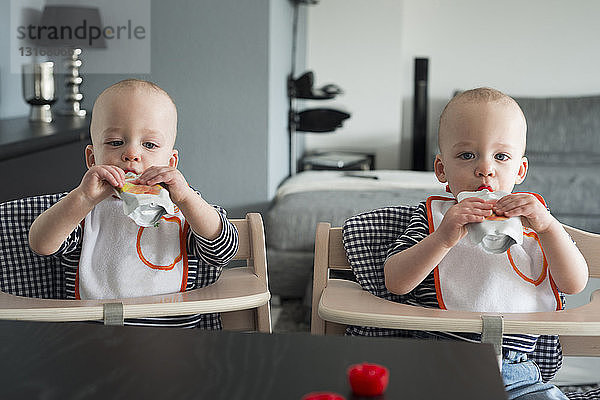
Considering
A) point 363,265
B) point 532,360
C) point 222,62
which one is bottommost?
point 532,360

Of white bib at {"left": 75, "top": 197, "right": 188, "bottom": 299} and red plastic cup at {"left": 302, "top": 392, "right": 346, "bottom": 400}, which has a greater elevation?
red plastic cup at {"left": 302, "top": 392, "right": 346, "bottom": 400}

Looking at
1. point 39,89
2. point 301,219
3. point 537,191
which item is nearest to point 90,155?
point 39,89

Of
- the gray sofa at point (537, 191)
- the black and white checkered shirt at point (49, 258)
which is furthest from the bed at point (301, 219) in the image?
the black and white checkered shirt at point (49, 258)

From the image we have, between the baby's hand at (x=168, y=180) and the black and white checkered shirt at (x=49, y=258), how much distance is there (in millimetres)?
122

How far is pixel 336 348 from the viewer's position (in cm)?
77

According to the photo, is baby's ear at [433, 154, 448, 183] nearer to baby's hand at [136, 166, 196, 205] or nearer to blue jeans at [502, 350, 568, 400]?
blue jeans at [502, 350, 568, 400]

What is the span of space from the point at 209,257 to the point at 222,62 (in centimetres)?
196

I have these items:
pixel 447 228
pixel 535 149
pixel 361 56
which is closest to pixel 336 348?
pixel 447 228

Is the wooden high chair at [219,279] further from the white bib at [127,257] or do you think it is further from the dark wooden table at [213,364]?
the dark wooden table at [213,364]

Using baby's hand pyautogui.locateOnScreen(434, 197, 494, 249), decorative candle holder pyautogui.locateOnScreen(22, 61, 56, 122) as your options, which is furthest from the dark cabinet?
baby's hand pyautogui.locateOnScreen(434, 197, 494, 249)

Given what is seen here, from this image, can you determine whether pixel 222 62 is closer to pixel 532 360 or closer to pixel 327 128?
pixel 327 128

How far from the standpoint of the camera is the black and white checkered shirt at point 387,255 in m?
1.33

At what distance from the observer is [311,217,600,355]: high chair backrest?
1.07 metres

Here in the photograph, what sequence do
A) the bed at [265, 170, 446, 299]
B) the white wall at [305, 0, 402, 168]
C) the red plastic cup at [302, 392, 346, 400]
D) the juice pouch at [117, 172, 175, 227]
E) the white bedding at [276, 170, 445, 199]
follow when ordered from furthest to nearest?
the white wall at [305, 0, 402, 168] < the white bedding at [276, 170, 445, 199] < the bed at [265, 170, 446, 299] < the juice pouch at [117, 172, 175, 227] < the red plastic cup at [302, 392, 346, 400]
